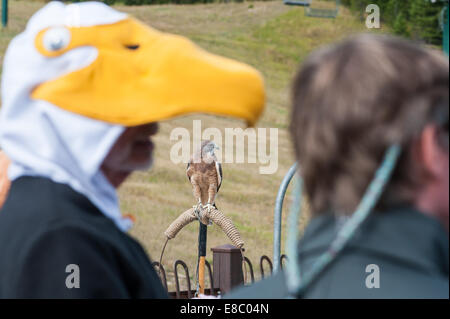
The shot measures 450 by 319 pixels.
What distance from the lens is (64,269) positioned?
1.20 metres

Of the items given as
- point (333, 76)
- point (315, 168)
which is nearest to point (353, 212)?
point (315, 168)

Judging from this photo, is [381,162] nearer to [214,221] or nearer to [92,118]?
[92,118]

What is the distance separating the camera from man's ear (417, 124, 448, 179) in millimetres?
890

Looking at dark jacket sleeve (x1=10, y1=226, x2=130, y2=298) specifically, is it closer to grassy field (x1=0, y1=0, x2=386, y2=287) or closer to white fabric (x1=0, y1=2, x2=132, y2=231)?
A: white fabric (x1=0, y1=2, x2=132, y2=231)

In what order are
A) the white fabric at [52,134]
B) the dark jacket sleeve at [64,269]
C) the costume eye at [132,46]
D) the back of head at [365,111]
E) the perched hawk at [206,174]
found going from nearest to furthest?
the back of head at [365,111]
the dark jacket sleeve at [64,269]
the white fabric at [52,134]
the costume eye at [132,46]
the perched hawk at [206,174]

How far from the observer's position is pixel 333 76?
92 cm

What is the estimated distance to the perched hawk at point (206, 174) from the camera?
449 cm

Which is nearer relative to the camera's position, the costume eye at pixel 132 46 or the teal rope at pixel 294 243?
the teal rope at pixel 294 243

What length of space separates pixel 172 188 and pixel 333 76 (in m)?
9.70

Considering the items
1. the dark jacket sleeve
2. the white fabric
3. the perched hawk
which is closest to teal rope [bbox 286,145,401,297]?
the dark jacket sleeve

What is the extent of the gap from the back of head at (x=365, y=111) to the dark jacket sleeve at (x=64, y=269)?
1.67 ft

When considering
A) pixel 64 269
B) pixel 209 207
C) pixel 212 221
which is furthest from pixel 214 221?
pixel 64 269

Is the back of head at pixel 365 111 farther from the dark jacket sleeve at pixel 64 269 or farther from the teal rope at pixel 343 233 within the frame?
the dark jacket sleeve at pixel 64 269

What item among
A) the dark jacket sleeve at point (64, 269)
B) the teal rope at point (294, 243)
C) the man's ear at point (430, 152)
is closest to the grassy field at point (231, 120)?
the dark jacket sleeve at point (64, 269)
